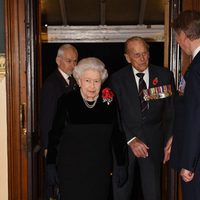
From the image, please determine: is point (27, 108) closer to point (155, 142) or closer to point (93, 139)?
point (93, 139)

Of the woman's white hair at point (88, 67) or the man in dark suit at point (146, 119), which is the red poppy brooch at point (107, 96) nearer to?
the woman's white hair at point (88, 67)

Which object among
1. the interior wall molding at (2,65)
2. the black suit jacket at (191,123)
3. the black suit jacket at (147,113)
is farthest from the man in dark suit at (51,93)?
the black suit jacket at (191,123)

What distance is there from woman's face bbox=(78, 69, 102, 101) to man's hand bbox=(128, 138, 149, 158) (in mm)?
622

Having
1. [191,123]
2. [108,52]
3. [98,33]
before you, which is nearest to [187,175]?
[191,123]

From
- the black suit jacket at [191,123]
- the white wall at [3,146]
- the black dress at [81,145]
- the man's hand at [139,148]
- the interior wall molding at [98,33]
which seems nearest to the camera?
the black suit jacket at [191,123]

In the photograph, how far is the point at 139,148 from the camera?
321cm

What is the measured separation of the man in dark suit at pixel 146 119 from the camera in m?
3.29

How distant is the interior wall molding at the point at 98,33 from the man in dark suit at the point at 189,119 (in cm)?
516

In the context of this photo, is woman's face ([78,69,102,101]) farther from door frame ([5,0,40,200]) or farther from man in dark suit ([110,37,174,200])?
man in dark suit ([110,37,174,200])

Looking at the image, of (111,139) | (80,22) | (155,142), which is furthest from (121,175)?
(80,22)

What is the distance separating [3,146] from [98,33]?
512 cm

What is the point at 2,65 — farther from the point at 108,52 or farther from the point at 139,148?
the point at 108,52

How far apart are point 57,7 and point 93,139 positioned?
4.31m

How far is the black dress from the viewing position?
9.09 ft
